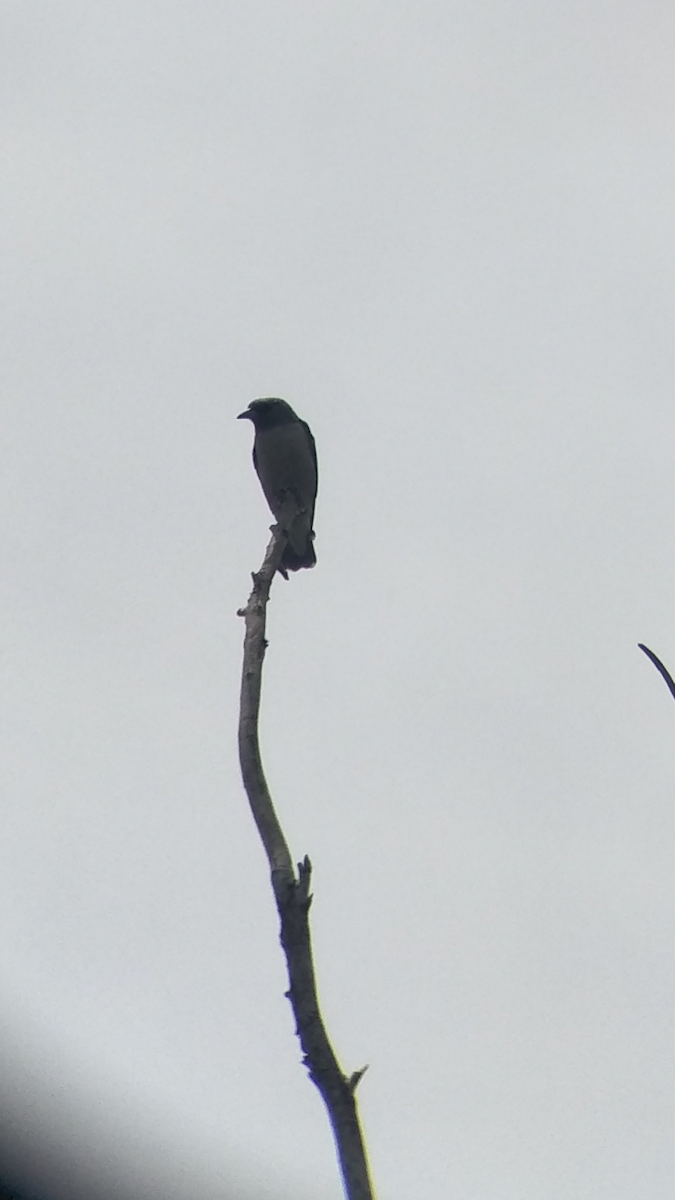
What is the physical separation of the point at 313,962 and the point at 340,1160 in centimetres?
54

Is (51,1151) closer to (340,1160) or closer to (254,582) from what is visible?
(340,1160)

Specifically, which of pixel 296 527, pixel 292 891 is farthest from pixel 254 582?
pixel 296 527

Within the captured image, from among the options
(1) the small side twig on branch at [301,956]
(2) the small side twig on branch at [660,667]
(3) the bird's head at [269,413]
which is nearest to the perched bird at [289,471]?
(3) the bird's head at [269,413]

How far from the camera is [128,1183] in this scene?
2389 millimetres

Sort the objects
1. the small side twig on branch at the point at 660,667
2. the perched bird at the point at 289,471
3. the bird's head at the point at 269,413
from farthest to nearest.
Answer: the bird's head at the point at 269,413, the perched bird at the point at 289,471, the small side twig on branch at the point at 660,667

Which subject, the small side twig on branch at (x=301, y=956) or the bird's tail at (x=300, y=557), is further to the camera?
the bird's tail at (x=300, y=557)

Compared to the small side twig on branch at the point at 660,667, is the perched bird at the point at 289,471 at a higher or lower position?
higher

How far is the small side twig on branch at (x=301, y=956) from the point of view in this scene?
3.20 m

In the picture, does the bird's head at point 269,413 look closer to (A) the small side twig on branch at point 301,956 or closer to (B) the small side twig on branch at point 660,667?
(A) the small side twig on branch at point 301,956

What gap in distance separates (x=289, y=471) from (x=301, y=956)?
7759 mm

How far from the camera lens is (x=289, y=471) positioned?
433 inches

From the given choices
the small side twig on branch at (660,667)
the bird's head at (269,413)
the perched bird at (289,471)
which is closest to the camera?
the small side twig on branch at (660,667)

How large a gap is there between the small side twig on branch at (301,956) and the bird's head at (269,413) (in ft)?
23.5

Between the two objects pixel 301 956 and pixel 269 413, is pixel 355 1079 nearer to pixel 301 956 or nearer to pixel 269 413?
pixel 301 956
